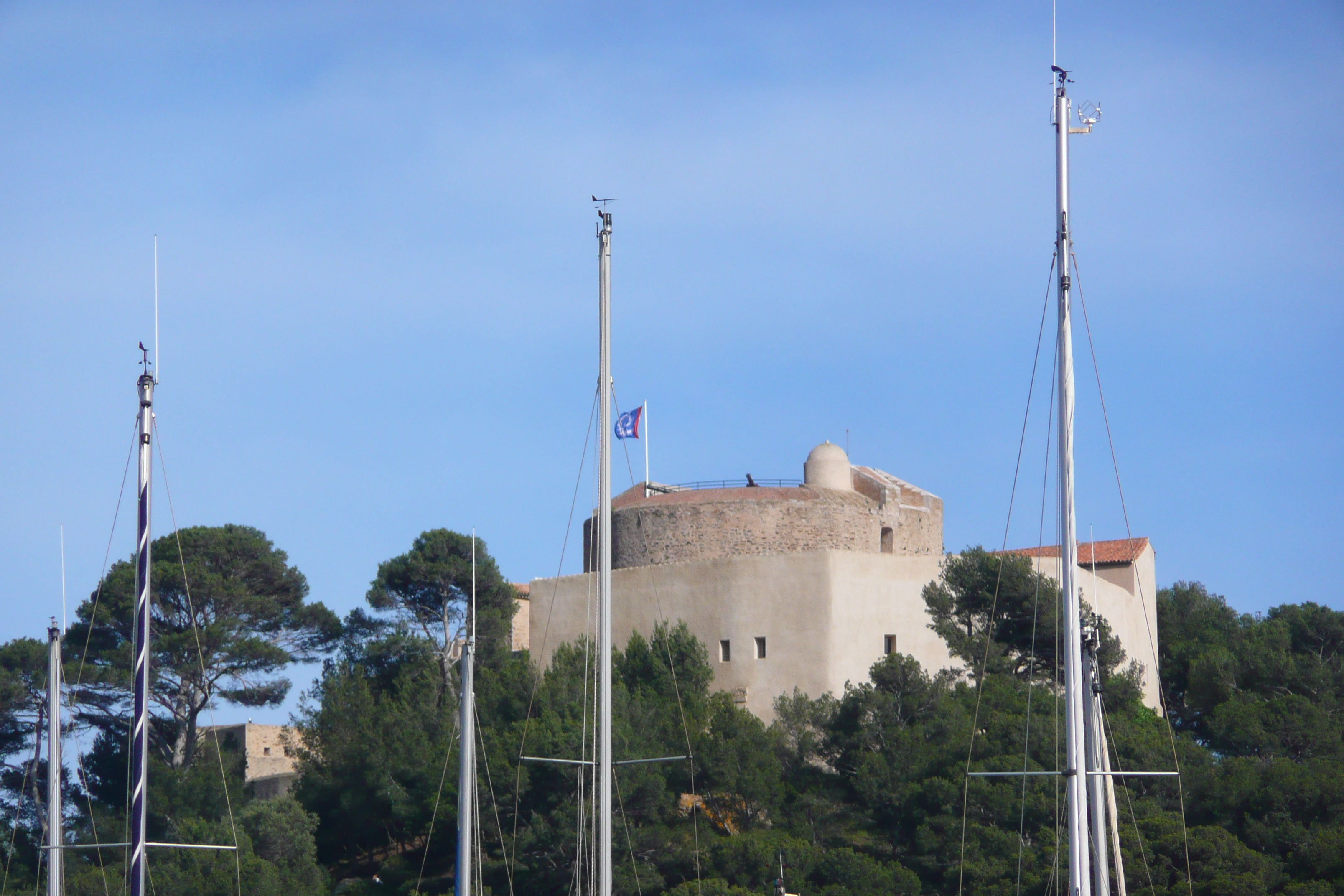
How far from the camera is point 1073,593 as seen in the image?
14.6 metres

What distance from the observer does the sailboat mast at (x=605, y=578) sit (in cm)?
1574

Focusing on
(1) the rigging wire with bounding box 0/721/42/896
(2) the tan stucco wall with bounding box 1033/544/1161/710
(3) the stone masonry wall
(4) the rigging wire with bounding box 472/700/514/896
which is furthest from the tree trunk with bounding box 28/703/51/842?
(2) the tan stucco wall with bounding box 1033/544/1161/710

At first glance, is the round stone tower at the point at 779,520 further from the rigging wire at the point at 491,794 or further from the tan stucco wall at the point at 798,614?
the rigging wire at the point at 491,794

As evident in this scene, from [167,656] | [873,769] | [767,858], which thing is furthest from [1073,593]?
[167,656]

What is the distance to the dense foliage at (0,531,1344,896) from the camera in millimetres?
26641

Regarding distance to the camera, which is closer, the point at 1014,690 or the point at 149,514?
the point at 149,514

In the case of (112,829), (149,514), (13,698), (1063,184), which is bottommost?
(112,829)

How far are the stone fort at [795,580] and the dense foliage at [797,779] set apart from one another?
3.05ft

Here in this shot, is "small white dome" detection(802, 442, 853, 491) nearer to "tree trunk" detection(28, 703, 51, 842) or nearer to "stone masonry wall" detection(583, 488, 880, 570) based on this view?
"stone masonry wall" detection(583, 488, 880, 570)

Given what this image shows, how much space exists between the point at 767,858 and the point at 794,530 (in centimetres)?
1265

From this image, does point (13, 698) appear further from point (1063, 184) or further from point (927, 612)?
point (1063, 184)

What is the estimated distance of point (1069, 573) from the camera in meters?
14.6

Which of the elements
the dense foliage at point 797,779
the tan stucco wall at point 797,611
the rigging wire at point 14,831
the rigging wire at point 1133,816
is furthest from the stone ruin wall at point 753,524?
the rigging wire at point 14,831

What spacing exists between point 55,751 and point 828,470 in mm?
26290
